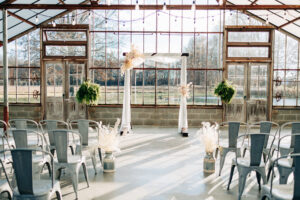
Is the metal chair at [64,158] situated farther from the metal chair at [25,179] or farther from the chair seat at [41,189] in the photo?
the metal chair at [25,179]

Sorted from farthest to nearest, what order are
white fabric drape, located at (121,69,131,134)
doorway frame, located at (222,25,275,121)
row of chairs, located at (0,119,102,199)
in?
doorway frame, located at (222,25,275,121) < white fabric drape, located at (121,69,131,134) < row of chairs, located at (0,119,102,199)

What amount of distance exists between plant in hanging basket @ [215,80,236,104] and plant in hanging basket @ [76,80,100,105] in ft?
13.9

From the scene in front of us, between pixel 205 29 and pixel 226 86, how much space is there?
2608 millimetres

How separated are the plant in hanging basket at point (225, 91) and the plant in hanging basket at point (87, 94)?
4.22m

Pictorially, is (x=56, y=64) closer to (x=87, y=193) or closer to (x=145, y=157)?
(x=145, y=157)

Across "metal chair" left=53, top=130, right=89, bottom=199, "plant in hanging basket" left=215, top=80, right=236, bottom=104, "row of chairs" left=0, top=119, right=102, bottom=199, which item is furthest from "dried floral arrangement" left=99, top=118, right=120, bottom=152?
"plant in hanging basket" left=215, top=80, right=236, bottom=104

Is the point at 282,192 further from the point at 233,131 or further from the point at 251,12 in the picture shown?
the point at 251,12

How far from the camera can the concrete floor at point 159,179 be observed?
15.8ft

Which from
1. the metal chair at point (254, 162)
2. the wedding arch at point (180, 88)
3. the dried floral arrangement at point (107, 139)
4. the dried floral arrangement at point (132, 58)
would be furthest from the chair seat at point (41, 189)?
the wedding arch at point (180, 88)

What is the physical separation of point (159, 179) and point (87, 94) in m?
6.02

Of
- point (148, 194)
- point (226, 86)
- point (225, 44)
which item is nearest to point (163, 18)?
point (225, 44)

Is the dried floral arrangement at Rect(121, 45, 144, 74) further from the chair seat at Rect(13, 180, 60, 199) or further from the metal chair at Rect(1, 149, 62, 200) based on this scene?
the metal chair at Rect(1, 149, 62, 200)

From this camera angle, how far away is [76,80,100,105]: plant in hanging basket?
10948 millimetres

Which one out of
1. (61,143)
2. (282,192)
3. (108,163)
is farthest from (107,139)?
(282,192)
